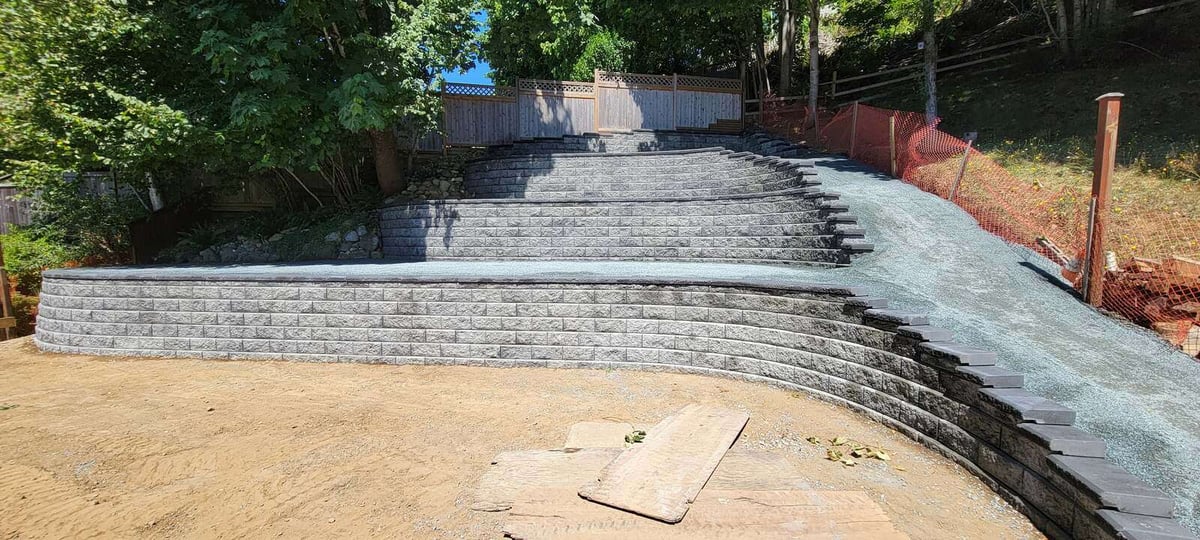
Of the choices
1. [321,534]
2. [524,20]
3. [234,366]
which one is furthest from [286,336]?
[524,20]

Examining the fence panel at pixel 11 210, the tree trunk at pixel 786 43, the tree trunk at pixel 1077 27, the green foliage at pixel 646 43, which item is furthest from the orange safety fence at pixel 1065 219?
the fence panel at pixel 11 210

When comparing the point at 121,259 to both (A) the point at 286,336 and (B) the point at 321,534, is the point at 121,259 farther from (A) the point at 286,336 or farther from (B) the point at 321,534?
(B) the point at 321,534

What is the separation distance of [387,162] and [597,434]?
967cm

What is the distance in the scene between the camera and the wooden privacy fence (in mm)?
13414

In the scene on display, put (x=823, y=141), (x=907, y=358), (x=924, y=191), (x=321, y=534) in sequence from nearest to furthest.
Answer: (x=321, y=534)
(x=907, y=358)
(x=924, y=191)
(x=823, y=141)

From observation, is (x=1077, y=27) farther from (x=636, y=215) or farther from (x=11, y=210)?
(x=11, y=210)

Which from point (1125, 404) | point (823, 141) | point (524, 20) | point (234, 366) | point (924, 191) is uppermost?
point (524, 20)

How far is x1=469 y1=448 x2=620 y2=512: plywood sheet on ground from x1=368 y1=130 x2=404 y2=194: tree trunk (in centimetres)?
945

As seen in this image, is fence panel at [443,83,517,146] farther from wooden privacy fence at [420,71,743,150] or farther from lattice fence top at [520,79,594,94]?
lattice fence top at [520,79,594,94]

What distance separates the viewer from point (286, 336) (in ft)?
22.6

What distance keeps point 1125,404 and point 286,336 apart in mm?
8979

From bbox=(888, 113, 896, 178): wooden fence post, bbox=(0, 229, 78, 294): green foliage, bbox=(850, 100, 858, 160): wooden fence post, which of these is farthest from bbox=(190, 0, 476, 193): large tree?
bbox=(850, 100, 858, 160): wooden fence post

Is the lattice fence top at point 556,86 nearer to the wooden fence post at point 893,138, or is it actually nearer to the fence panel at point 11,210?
the wooden fence post at point 893,138

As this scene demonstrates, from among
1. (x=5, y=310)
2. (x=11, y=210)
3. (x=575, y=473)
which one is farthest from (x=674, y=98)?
(x=11, y=210)
